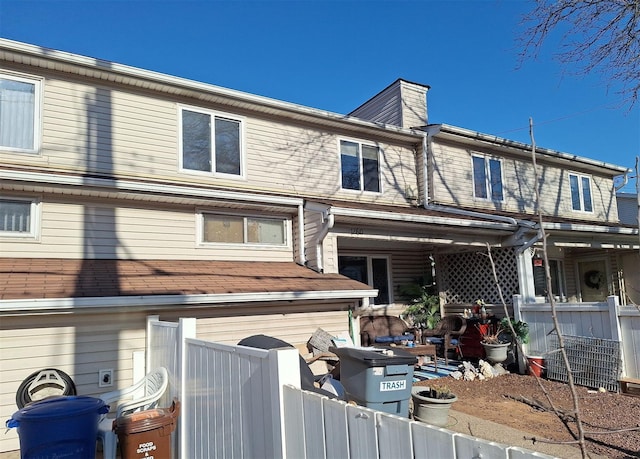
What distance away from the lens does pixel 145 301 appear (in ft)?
19.7

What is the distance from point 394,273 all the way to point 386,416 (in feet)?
35.6

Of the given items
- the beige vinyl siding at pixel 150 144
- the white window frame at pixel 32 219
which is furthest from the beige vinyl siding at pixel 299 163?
the white window frame at pixel 32 219

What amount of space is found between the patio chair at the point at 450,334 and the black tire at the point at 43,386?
7.68 metres

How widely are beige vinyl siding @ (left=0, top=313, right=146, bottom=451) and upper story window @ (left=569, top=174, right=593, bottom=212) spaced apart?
15.0 m

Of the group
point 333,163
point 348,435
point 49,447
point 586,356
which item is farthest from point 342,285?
point 348,435

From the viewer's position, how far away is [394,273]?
→ 12500 mm

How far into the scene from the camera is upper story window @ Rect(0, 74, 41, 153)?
713 cm

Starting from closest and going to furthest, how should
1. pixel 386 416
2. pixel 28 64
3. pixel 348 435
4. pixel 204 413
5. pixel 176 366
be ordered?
pixel 386 416, pixel 348 435, pixel 204 413, pixel 176 366, pixel 28 64

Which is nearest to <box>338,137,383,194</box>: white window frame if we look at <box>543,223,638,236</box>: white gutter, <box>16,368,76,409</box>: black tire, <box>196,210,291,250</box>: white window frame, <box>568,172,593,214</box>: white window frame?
<box>196,210,291,250</box>: white window frame

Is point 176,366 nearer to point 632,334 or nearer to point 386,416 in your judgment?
point 386,416

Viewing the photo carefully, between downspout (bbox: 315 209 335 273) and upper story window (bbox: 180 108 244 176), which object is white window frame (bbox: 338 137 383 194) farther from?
upper story window (bbox: 180 108 244 176)

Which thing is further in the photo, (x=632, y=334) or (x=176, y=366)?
(x=632, y=334)

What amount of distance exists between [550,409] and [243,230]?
19.5 ft

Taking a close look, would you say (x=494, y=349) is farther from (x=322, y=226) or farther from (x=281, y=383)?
(x=281, y=383)
